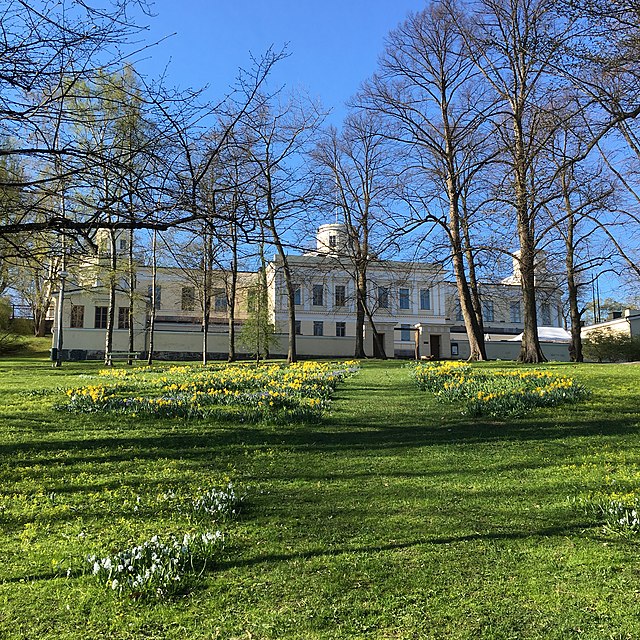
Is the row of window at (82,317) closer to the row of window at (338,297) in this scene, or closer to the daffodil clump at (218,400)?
the row of window at (338,297)

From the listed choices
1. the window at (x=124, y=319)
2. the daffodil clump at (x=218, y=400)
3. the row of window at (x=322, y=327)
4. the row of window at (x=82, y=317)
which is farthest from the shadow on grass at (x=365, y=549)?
the row of window at (x=322, y=327)

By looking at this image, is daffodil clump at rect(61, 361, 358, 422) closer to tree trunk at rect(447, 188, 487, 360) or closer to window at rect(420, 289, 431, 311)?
tree trunk at rect(447, 188, 487, 360)

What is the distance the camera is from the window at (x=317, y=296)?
5268cm

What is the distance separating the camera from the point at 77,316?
3894 centimetres

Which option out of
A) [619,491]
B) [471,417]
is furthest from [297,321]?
[619,491]

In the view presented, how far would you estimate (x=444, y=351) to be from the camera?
45250 millimetres

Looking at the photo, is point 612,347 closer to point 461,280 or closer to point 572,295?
point 572,295

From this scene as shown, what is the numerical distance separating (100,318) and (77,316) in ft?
5.16

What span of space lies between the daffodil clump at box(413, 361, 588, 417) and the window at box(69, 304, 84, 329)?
3233 centimetres

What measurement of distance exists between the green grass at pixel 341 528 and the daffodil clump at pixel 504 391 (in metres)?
0.88

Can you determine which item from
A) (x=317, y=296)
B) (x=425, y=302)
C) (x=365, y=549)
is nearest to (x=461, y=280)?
(x=365, y=549)

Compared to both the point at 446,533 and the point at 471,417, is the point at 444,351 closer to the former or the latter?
the point at 471,417

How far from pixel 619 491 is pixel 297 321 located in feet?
158

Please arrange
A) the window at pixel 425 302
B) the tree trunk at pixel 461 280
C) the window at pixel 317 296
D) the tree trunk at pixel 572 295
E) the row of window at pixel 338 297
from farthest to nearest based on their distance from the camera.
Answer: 1. the window at pixel 425 302
2. the window at pixel 317 296
3. the row of window at pixel 338 297
4. the tree trunk at pixel 572 295
5. the tree trunk at pixel 461 280
